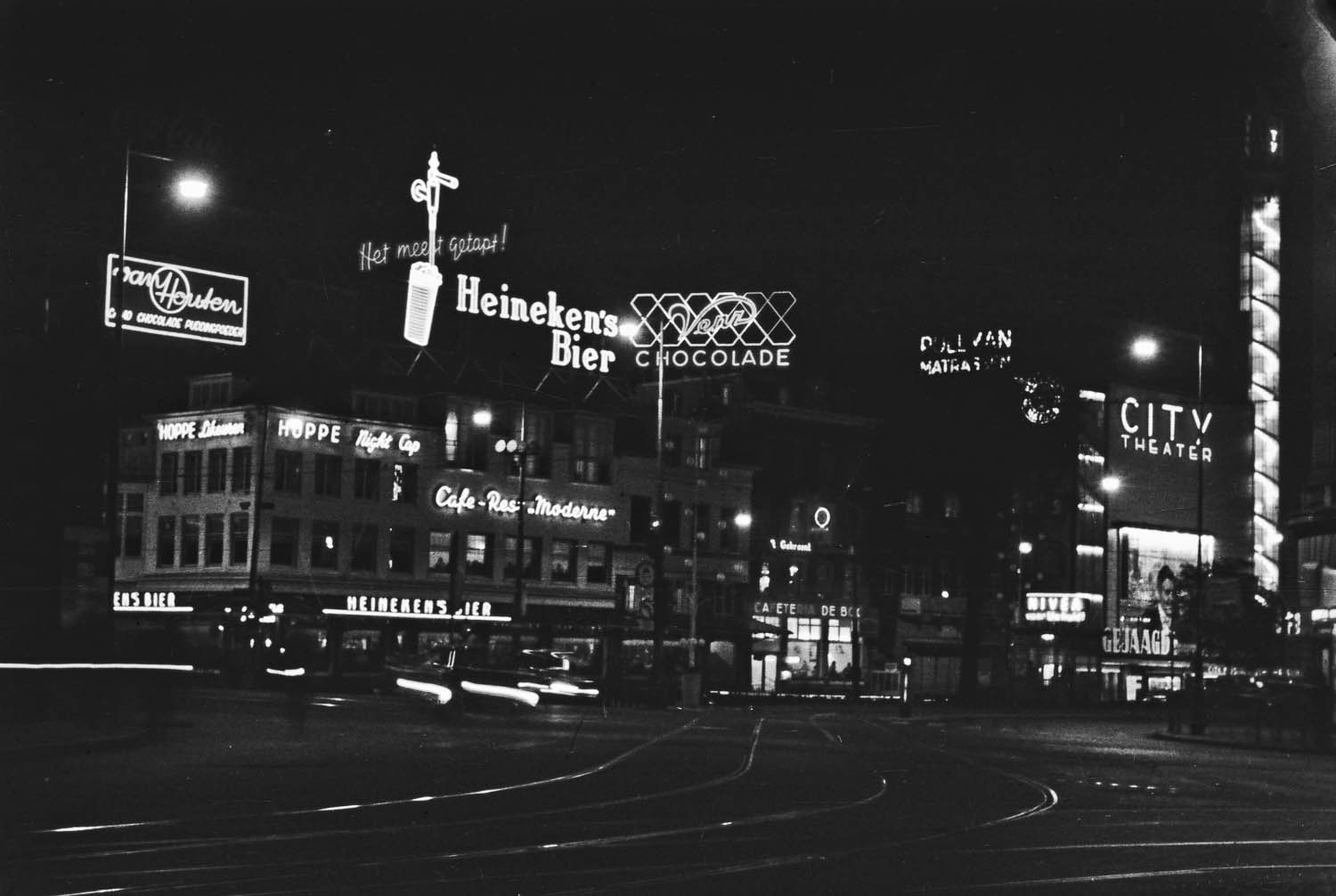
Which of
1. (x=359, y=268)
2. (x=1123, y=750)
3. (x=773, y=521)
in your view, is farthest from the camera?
(x=773, y=521)

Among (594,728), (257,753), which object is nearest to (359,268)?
(594,728)

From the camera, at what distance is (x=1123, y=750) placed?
4372 centimetres

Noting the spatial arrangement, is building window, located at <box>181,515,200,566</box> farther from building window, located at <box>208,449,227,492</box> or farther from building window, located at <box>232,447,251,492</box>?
building window, located at <box>232,447,251,492</box>

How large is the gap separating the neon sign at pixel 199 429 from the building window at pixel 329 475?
3.57 m

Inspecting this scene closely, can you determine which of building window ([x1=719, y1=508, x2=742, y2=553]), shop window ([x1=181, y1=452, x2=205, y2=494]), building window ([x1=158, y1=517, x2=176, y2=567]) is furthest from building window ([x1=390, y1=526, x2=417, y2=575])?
building window ([x1=719, y1=508, x2=742, y2=553])

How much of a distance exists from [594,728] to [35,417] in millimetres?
21512

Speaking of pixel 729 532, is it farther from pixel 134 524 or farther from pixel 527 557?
pixel 134 524

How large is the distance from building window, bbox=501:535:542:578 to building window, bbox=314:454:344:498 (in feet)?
30.2

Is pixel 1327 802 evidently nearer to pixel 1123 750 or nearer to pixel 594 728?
pixel 1123 750

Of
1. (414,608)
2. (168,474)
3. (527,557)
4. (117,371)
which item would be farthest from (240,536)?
(117,371)

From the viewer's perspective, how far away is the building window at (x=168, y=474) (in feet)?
252

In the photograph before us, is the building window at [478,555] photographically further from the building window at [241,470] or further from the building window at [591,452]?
the building window at [241,470]

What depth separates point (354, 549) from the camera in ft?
253

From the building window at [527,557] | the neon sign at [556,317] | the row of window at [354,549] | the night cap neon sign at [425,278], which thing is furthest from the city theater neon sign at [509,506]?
the night cap neon sign at [425,278]
